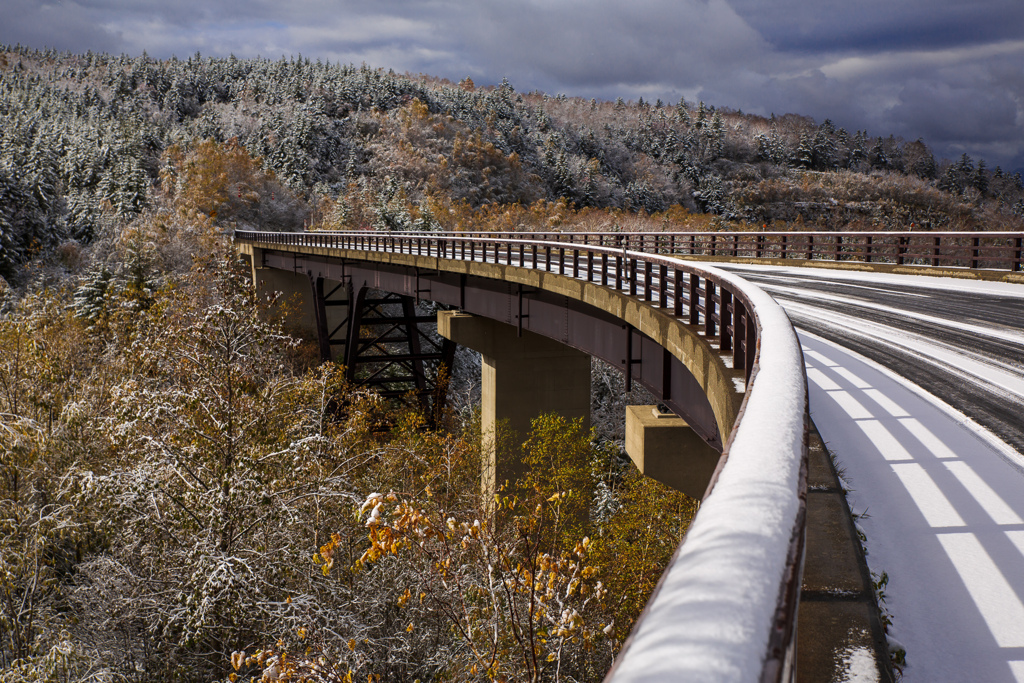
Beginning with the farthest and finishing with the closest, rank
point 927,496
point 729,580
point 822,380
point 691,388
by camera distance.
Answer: point 691,388 → point 822,380 → point 927,496 → point 729,580

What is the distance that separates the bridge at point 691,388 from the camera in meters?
1.00

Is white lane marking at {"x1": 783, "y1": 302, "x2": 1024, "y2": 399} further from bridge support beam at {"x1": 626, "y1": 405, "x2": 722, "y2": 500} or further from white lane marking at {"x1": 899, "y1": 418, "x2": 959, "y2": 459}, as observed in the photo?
bridge support beam at {"x1": 626, "y1": 405, "x2": 722, "y2": 500}

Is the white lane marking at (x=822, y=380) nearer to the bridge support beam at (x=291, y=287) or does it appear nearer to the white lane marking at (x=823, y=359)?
the white lane marking at (x=823, y=359)

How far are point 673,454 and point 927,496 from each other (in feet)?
18.9

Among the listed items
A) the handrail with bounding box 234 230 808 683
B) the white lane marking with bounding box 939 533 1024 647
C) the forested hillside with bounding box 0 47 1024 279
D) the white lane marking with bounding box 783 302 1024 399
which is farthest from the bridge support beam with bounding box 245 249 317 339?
the handrail with bounding box 234 230 808 683

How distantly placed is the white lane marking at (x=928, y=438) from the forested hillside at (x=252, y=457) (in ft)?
14.5

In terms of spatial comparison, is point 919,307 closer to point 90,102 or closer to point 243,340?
point 243,340

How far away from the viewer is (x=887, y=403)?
6398 mm

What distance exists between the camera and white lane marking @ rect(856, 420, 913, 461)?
193 inches

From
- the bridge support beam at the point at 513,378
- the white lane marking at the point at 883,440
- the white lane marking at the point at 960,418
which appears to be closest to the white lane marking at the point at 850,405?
the white lane marking at the point at 883,440

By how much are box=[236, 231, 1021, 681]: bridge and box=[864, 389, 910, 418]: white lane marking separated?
1237mm

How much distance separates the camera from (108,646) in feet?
37.4

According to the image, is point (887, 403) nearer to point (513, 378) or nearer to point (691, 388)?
point (691, 388)

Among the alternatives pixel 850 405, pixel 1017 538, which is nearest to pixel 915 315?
pixel 850 405
